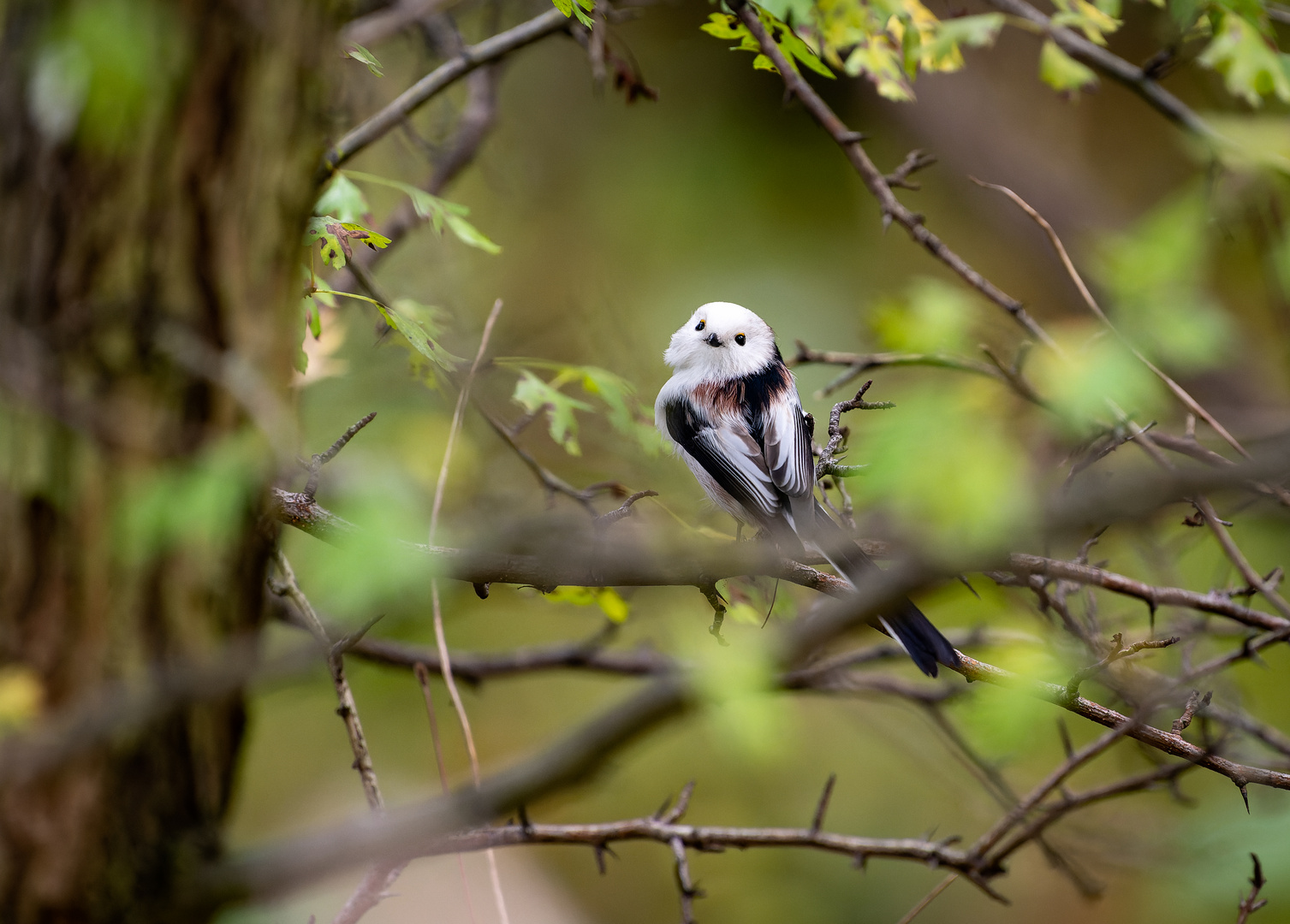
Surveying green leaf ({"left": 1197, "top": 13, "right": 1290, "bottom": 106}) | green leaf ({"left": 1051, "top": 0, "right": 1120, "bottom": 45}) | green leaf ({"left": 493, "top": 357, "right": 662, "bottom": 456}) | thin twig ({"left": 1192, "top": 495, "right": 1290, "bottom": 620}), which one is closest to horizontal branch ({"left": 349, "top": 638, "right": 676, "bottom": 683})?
green leaf ({"left": 493, "top": 357, "right": 662, "bottom": 456})

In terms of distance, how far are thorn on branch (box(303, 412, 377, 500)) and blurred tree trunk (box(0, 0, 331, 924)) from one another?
3.3 inches

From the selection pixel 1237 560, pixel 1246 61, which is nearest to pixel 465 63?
pixel 1246 61

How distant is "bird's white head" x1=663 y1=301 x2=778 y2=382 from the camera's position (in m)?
3.33

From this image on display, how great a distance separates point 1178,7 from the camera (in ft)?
8.55

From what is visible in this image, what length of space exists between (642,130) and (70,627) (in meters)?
7.69

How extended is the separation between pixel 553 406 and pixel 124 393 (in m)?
1.32

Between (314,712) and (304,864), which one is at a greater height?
(304,864)

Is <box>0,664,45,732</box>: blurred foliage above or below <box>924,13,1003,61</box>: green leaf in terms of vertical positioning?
below

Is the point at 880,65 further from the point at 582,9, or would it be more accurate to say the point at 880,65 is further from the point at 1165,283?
the point at 1165,283

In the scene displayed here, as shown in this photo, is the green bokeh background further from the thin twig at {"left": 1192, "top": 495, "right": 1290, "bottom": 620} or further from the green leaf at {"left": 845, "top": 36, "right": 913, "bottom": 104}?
the green leaf at {"left": 845, "top": 36, "right": 913, "bottom": 104}

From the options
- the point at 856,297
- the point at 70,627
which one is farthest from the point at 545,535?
the point at 856,297

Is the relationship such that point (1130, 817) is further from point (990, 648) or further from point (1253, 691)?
point (1253, 691)

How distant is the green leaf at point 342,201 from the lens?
256cm

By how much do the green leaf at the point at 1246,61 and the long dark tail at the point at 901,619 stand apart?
1849 millimetres
